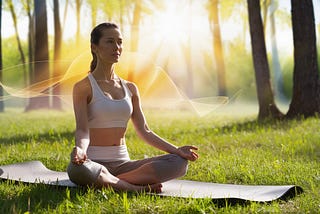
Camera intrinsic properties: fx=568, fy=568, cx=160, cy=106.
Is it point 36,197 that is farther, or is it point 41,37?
point 41,37

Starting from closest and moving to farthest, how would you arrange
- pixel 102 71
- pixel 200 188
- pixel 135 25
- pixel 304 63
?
1. pixel 102 71
2. pixel 200 188
3. pixel 304 63
4. pixel 135 25

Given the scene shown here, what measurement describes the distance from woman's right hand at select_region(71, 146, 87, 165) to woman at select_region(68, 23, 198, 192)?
183mm

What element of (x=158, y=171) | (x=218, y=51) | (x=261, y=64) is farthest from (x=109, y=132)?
(x=218, y=51)

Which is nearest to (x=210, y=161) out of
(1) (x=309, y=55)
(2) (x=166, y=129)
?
(2) (x=166, y=129)

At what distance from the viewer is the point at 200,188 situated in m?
4.57

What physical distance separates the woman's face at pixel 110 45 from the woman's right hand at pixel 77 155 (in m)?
0.81

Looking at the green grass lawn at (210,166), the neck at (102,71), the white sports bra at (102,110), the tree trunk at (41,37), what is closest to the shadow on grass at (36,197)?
the green grass lawn at (210,166)

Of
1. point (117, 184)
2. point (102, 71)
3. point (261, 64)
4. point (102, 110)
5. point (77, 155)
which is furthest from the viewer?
point (261, 64)

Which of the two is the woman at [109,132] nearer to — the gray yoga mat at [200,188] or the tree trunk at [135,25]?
the gray yoga mat at [200,188]

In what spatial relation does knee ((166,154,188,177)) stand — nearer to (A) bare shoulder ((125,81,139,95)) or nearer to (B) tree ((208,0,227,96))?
(A) bare shoulder ((125,81,139,95))

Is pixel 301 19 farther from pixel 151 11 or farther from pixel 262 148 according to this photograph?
pixel 151 11

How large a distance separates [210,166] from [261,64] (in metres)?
5.87

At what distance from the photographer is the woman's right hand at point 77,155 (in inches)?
150

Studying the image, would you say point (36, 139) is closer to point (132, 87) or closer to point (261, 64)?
point (132, 87)
